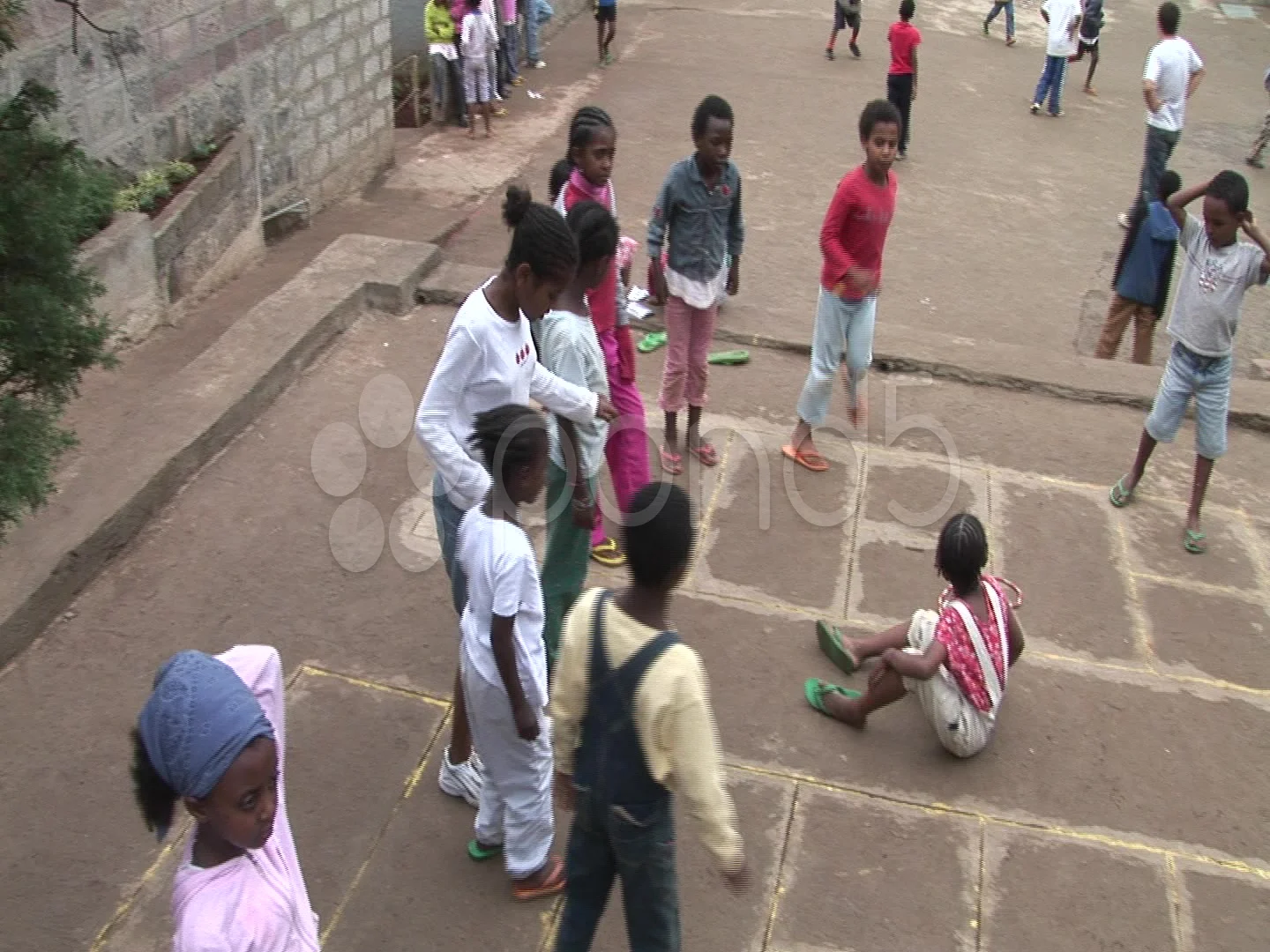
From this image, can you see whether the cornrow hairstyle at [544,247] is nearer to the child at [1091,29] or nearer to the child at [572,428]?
the child at [572,428]

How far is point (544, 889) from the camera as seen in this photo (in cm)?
346

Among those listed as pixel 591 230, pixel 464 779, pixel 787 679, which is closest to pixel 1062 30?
pixel 591 230

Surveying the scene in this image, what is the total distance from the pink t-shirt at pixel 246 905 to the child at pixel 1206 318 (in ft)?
14.3

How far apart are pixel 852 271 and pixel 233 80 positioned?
4622mm

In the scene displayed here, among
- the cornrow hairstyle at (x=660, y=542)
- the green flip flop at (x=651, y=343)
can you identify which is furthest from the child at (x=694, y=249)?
the cornrow hairstyle at (x=660, y=542)

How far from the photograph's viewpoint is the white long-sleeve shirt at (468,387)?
353 cm

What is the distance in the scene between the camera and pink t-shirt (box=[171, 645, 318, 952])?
6.61 feet

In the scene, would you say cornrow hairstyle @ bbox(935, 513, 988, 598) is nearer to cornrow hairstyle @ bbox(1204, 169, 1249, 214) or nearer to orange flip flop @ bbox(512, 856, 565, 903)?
orange flip flop @ bbox(512, 856, 565, 903)

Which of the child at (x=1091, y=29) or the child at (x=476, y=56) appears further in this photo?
the child at (x=1091, y=29)

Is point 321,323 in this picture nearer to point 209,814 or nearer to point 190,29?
point 190,29

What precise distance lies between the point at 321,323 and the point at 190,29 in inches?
94.2

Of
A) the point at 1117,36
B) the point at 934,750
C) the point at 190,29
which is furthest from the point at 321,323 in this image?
the point at 1117,36

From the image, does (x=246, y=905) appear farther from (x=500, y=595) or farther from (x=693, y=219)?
(x=693, y=219)

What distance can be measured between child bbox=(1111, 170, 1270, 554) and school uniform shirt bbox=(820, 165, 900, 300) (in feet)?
4.17
